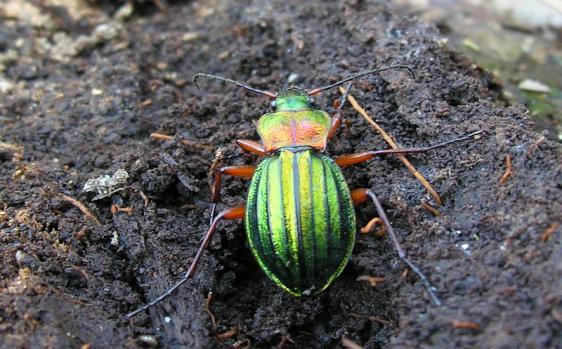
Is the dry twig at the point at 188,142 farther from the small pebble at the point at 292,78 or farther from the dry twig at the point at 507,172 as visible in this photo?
the dry twig at the point at 507,172

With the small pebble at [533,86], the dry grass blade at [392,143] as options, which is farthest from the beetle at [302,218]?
the small pebble at [533,86]

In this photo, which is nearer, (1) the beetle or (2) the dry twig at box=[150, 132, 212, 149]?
(1) the beetle

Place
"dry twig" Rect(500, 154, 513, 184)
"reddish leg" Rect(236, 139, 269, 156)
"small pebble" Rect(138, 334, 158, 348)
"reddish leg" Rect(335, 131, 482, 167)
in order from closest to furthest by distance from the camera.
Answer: "small pebble" Rect(138, 334, 158, 348) → "dry twig" Rect(500, 154, 513, 184) → "reddish leg" Rect(335, 131, 482, 167) → "reddish leg" Rect(236, 139, 269, 156)

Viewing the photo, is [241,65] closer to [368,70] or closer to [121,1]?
[368,70]

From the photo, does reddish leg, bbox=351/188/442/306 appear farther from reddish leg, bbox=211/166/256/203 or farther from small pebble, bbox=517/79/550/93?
small pebble, bbox=517/79/550/93

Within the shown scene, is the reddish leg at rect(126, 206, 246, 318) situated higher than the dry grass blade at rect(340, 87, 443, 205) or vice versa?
the dry grass blade at rect(340, 87, 443, 205)

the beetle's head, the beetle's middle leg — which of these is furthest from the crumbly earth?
the beetle's head

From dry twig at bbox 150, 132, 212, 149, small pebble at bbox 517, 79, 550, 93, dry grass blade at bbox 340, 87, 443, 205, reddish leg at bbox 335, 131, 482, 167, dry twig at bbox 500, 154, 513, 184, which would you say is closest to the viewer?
dry twig at bbox 500, 154, 513, 184

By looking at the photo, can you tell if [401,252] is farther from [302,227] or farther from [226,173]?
[226,173]
